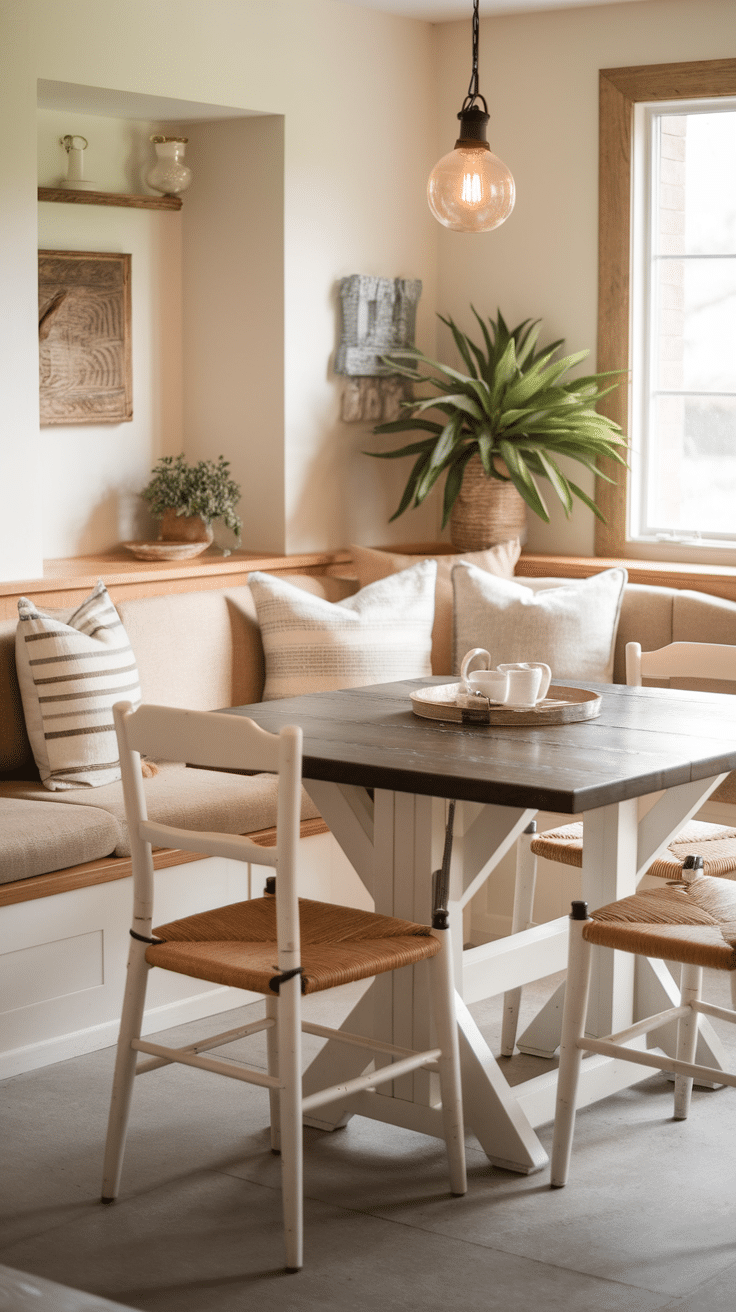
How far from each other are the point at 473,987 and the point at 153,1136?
0.69 meters

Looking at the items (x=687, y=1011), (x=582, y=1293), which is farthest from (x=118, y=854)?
(x=582, y=1293)

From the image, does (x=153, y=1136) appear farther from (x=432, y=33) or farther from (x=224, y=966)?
(x=432, y=33)

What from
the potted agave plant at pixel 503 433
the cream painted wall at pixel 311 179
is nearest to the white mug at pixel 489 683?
the potted agave plant at pixel 503 433

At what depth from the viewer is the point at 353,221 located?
5.21m

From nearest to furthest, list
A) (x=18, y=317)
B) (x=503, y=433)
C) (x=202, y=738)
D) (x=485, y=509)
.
A: 1. (x=202, y=738)
2. (x=18, y=317)
3. (x=503, y=433)
4. (x=485, y=509)

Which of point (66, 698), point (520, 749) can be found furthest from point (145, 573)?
point (520, 749)

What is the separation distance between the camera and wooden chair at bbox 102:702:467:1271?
2.54 meters

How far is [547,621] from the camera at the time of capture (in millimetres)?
4590

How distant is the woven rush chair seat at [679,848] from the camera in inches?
131

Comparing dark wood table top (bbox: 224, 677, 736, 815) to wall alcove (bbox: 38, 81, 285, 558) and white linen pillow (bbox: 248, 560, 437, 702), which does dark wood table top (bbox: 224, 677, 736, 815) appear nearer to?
white linen pillow (bbox: 248, 560, 437, 702)

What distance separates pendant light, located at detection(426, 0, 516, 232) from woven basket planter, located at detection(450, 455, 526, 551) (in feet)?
5.70

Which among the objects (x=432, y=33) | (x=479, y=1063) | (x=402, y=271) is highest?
(x=432, y=33)

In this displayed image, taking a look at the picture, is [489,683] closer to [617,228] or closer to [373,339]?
[373,339]

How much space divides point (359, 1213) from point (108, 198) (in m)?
3.23
